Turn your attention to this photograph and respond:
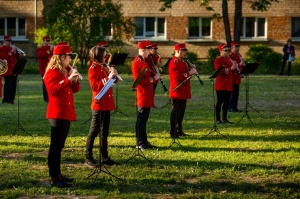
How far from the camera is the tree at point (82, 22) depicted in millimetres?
42469

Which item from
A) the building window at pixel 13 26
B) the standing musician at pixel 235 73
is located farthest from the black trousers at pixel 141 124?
the building window at pixel 13 26

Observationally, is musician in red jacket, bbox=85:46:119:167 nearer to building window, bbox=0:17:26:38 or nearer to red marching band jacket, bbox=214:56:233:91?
red marching band jacket, bbox=214:56:233:91

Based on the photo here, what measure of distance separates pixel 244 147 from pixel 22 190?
589 cm

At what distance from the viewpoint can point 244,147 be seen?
15.9 m

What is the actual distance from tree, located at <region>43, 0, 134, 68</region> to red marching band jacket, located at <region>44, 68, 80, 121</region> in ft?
99.7

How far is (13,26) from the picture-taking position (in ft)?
171

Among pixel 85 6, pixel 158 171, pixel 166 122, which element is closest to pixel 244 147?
pixel 158 171

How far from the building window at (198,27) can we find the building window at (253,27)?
2449 mm

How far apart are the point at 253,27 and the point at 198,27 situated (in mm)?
3779

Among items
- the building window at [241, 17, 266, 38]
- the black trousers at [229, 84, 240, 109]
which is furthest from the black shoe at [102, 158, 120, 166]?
the building window at [241, 17, 266, 38]

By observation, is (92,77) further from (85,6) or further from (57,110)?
(85,6)

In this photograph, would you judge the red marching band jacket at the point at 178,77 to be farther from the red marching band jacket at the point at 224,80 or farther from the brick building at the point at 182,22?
the brick building at the point at 182,22

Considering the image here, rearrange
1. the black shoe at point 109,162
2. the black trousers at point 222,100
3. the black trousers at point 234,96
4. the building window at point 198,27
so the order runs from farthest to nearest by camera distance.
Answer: the building window at point 198,27 → the black trousers at point 234,96 → the black trousers at point 222,100 → the black shoe at point 109,162

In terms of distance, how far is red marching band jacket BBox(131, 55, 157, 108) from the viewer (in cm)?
1530
